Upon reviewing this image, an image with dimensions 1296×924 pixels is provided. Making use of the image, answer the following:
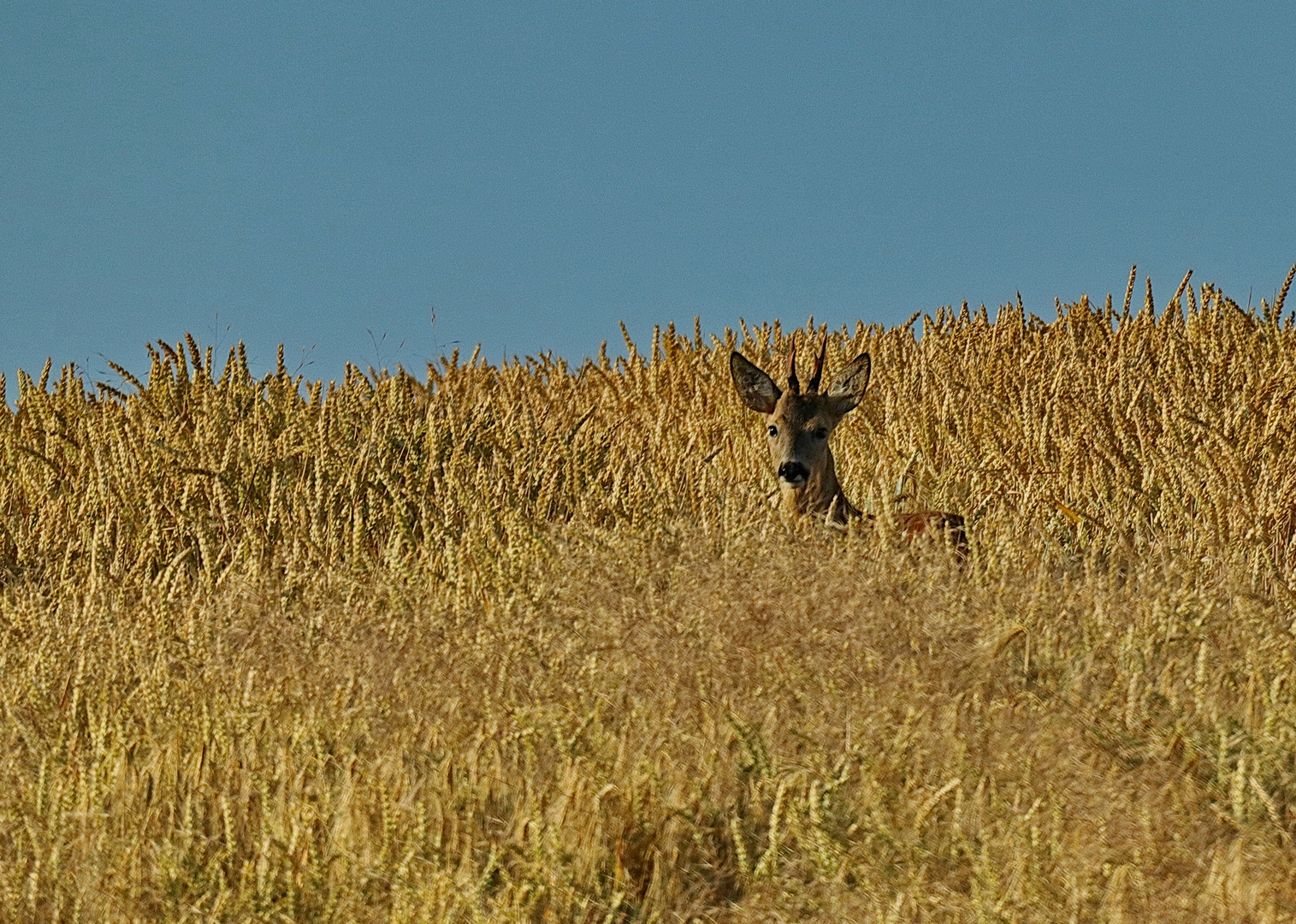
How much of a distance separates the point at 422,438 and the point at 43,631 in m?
2.71

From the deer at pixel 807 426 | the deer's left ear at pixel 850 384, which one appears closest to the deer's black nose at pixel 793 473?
the deer at pixel 807 426

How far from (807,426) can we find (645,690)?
267cm

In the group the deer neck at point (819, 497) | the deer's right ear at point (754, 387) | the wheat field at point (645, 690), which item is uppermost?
the deer's right ear at point (754, 387)

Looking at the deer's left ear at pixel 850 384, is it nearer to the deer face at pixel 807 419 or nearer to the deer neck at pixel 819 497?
the deer face at pixel 807 419

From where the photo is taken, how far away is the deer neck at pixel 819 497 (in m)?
6.33

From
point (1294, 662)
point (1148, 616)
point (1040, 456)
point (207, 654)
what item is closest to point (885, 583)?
point (1148, 616)

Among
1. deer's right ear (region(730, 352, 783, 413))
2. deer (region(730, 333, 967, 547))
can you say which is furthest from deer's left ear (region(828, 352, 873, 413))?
deer's right ear (region(730, 352, 783, 413))

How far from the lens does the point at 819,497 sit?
253 inches

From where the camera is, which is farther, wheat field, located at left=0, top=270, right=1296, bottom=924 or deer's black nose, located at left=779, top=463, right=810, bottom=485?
deer's black nose, located at left=779, top=463, right=810, bottom=485

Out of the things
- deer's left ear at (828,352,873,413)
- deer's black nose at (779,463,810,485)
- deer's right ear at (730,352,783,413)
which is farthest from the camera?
deer's right ear at (730,352,783,413)

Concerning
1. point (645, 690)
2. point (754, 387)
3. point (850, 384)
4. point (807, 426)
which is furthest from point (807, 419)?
point (645, 690)

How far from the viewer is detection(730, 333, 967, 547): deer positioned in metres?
6.34

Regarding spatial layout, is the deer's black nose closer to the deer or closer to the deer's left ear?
the deer

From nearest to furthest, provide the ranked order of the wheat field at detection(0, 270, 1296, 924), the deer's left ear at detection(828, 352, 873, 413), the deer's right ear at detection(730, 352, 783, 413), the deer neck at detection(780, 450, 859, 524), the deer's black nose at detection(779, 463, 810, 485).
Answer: the wheat field at detection(0, 270, 1296, 924) < the deer's black nose at detection(779, 463, 810, 485) < the deer neck at detection(780, 450, 859, 524) < the deer's left ear at detection(828, 352, 873, 413) < the deer's right ear at detection(730, 352, 783, 413)
